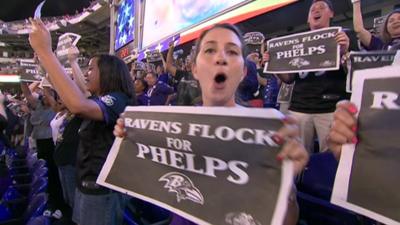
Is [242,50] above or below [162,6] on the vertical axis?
below

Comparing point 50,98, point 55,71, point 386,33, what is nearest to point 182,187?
point 55,71

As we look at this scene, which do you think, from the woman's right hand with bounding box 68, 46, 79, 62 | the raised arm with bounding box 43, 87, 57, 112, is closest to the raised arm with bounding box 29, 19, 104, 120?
the woman's right hand with bounding box 68, 46, 79, 62

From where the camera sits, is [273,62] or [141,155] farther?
[273,62]

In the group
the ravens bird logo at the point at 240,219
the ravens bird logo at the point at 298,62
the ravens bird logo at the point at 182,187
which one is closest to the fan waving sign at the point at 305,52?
the ravens bird logo at the point at 298,62

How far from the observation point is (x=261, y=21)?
8.71 metres

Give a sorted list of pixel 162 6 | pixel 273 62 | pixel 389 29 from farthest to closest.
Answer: pixel 162 6, pixel 273 62, pixel 389 29

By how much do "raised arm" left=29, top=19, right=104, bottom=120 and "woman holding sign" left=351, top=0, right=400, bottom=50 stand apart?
1829 mm

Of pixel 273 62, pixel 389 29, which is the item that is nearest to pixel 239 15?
pixel 273 62

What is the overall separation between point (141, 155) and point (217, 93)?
1.14 feet

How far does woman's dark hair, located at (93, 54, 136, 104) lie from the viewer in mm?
2070

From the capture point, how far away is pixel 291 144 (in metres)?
0.82

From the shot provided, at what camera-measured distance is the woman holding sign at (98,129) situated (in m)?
1.79

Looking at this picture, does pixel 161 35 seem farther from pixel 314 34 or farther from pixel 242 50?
pixel 242 50

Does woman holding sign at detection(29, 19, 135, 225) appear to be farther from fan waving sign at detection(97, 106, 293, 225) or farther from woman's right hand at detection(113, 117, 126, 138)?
fan waving sign at detection(97, 106, 293, 225)
